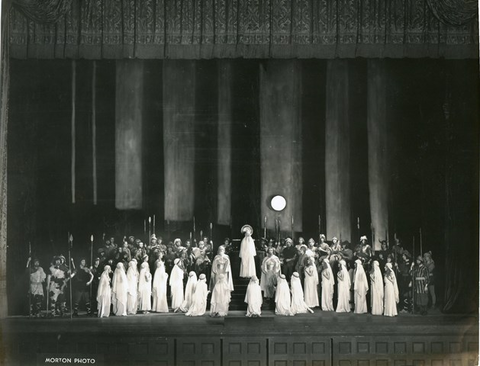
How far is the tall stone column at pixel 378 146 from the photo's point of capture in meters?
10.2

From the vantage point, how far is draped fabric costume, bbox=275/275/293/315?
32.6 feet

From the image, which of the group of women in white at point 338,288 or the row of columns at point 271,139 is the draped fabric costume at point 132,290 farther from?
the group of women in white at point 338,288

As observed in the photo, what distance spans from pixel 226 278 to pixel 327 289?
153cm

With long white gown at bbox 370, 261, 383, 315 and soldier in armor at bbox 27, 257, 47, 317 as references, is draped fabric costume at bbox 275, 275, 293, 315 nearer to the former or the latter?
long white gown at bbox 370, 261, 383, 315

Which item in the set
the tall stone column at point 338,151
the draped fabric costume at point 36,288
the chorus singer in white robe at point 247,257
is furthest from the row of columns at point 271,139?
the draped fabric costume at point 36,288

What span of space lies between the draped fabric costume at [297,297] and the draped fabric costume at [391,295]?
46.0 inches

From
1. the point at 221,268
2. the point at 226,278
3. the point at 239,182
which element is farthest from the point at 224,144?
the point at 226,278

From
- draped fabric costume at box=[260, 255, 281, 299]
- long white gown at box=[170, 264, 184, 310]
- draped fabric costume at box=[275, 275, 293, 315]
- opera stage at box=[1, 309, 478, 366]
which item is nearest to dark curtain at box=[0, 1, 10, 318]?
opera stage at box=[1, 309, 478, 366]

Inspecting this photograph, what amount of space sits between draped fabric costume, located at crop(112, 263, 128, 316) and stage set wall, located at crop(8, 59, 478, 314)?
59cm

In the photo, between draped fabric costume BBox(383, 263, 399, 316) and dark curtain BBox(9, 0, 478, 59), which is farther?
dark curtain BBox(9, 0, 478, 59)

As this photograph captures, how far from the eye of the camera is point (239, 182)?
33.5ft

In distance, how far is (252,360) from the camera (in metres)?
9.87

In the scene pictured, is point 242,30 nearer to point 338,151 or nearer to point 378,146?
point 338,151

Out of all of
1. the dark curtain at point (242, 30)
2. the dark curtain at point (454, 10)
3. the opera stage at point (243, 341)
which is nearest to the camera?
the opera stage at point (243, 341)
